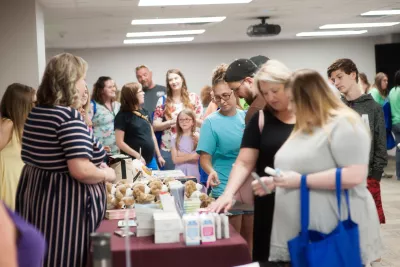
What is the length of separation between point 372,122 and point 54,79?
2.25 metres

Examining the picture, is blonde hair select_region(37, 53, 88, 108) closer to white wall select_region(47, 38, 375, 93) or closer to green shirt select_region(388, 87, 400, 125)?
green shirt select_region(388, 87, 400, 125)

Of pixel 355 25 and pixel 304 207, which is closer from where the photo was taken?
pixel 304 207

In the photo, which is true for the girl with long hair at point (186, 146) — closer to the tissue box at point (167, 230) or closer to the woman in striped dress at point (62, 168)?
the woman in striped dress at point (62, 168)

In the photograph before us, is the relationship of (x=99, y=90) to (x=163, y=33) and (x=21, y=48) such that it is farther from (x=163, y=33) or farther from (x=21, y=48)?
(x=163, y=33)

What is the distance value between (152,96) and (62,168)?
601 cm

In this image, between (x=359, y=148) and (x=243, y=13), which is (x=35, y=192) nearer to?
(x=359, y=148)

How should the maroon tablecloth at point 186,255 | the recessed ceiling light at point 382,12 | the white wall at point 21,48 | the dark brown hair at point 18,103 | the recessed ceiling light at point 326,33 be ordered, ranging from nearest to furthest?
the maroon tablecloth at point 186,255
the dark brown hair at point 18,103
the white wall at point 21,48
the recessed ceiling light at point 382,12
the recessed ceiling light at point 326,33

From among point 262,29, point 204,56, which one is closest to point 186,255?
point 262,29

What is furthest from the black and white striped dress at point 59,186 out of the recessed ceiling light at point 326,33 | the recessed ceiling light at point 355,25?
the recessed ceiling light at point 326,33

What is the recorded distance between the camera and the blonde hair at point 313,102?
2633 millimetres

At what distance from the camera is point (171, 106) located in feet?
23.5

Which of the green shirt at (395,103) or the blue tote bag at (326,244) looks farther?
the green shirt at (395,103)

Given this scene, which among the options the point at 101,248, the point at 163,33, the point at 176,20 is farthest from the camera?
the point at 163,33

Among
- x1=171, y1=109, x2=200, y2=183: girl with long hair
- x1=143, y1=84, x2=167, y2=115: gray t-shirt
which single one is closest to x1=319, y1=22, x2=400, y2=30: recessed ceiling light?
x1=143, y1=84, x2=167, y2=115: gray t-shirt
